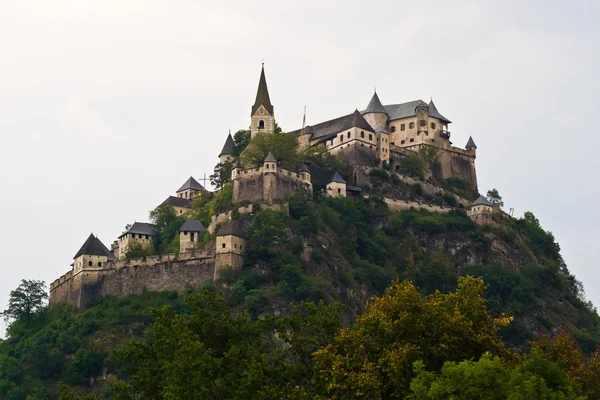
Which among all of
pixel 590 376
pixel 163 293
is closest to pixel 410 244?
pixel 163 293

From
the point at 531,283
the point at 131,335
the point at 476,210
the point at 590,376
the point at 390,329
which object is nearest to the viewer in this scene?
the point at 390,329

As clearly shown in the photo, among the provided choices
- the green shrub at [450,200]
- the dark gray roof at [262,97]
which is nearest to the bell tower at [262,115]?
the dark gray roof at [262,97]

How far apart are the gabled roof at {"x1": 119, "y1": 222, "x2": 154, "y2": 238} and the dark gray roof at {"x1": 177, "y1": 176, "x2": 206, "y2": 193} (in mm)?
13678

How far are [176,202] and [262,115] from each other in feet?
40.1

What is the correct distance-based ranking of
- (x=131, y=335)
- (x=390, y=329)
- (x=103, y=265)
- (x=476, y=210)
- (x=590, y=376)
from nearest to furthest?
(x=390, y=329), (x=590, y=376), (x=131, y=335), (x=103, y=265), (x=476, y=210)

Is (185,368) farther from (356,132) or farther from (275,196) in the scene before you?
(356,132)

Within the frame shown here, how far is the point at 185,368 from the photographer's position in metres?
47.2

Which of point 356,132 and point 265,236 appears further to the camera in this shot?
point 356,132

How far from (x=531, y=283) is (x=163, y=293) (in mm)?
33829

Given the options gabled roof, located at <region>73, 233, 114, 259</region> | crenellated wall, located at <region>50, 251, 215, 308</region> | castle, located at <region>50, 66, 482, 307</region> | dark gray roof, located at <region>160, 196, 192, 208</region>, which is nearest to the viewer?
crenellated wall, located at <region>50, 251, 215, 308</region>

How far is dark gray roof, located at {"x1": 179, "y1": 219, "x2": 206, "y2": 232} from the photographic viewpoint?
3856 inches

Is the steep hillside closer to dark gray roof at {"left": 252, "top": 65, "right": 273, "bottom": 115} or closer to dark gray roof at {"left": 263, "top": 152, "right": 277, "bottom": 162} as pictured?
dark gray roof at {"left": 263, "top": 152, "right": 277, "bottom": 162}

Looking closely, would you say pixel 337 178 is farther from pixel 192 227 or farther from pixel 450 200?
pixel 192 227

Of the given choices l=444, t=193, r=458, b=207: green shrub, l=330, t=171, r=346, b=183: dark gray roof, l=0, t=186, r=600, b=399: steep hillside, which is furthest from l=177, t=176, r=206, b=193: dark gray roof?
l=444, t=193, r=458, b=207: green shrub
